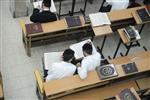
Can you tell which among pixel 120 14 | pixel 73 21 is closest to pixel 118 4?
pixel 120 14

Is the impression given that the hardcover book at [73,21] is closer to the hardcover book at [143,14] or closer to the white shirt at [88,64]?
the white shirt at [88,64]

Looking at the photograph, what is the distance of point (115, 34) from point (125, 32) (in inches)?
44.3

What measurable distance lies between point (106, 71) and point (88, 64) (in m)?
0.30

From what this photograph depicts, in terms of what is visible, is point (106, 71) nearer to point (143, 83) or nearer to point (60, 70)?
point (60, 70)

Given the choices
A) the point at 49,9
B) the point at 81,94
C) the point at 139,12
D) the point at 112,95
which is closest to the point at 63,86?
the point at 81,94

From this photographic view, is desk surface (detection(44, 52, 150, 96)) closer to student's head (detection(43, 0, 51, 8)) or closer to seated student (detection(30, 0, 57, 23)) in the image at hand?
seated student (detection(30, 0, 57, 23))

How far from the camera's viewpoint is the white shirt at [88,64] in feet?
15.3

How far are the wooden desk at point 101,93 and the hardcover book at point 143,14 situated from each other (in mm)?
1280

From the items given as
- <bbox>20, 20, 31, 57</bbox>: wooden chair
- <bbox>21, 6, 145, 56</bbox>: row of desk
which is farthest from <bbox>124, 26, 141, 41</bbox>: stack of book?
<bbox>20, 20, 31, 57</bbox>: wooden chair

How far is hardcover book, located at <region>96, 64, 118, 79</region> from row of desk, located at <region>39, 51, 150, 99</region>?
56 millimetres

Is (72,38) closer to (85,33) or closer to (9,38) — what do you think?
(85,33)

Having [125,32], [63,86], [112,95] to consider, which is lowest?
[112,95]

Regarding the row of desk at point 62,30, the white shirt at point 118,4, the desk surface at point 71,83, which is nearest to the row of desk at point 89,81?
the desk surface at point 71,83

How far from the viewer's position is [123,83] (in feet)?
17.3
